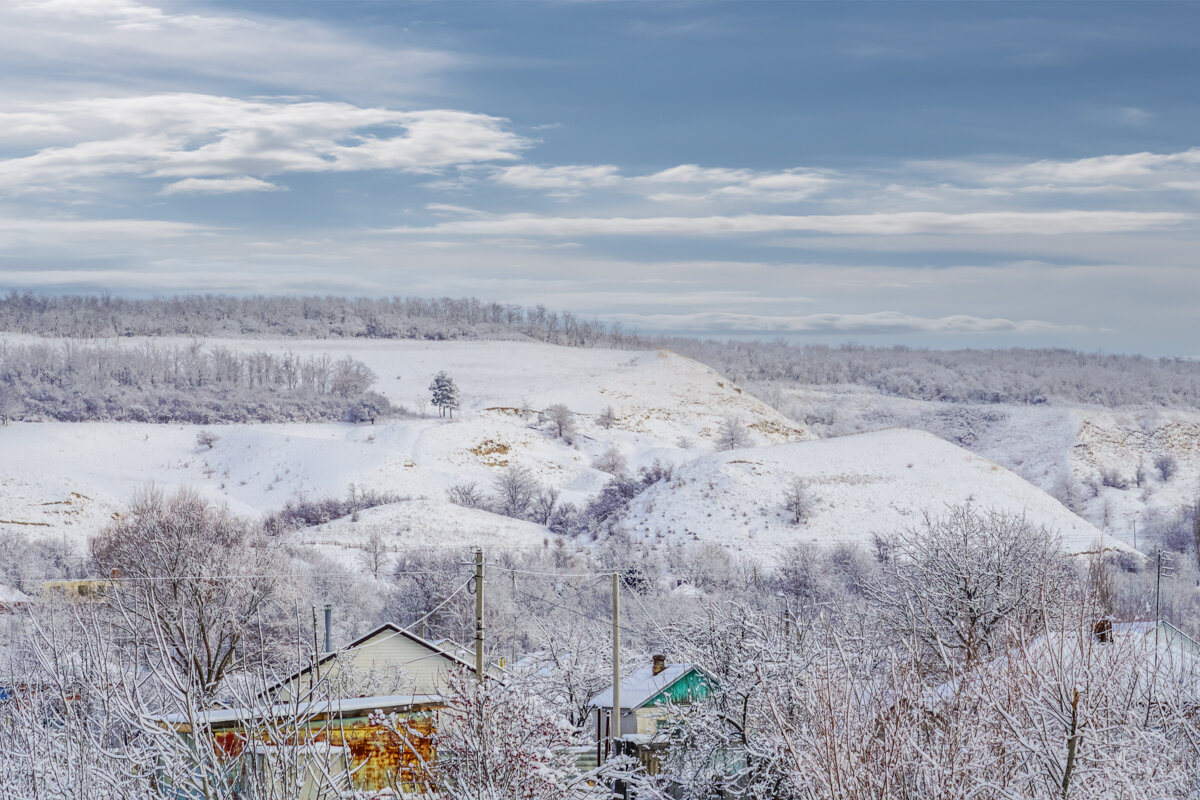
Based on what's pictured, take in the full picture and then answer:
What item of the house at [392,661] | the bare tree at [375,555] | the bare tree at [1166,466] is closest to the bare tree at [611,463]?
the bare tree at [375,555]

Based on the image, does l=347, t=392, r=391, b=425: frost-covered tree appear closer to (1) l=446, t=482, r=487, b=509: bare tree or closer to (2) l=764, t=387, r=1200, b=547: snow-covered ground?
(1) l=446, t=482, r=487, b=509: bare tree

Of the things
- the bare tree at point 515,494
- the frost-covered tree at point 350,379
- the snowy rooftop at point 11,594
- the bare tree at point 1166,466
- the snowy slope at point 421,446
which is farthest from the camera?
the frost-covered tree at point 350,379

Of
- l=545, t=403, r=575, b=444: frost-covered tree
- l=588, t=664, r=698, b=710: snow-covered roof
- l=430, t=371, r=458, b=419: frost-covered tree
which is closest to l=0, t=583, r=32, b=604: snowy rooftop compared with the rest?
l=588, t=664, r=698, b=710: snow-covered roof

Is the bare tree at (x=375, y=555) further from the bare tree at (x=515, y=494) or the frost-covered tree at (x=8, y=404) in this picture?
the frost-covered tree at (x=8, y=404)

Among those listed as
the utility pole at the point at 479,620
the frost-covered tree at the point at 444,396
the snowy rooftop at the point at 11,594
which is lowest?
the snowy rooftop at the point at 11,594

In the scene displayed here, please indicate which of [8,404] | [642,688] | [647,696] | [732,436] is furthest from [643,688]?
[8,404]

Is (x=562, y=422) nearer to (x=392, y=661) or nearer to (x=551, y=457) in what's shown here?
(x=551, y=457)
